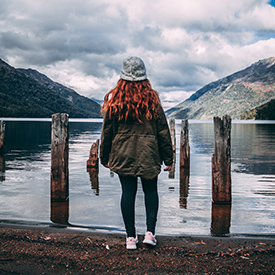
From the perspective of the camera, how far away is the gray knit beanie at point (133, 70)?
14.1 feet

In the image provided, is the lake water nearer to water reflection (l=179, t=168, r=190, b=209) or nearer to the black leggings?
water reflection (l=179, t=168, r=190, b=209)

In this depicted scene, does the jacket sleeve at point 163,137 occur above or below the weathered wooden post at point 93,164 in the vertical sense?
above

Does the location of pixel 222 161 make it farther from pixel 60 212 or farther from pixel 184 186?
pixel 60 212

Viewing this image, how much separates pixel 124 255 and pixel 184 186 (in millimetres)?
8505

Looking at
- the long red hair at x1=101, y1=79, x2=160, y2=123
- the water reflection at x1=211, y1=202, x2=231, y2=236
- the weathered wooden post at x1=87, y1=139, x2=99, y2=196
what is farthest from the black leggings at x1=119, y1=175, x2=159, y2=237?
the weathered wooden post at x1=87, y1=139, x2=99, y2=196

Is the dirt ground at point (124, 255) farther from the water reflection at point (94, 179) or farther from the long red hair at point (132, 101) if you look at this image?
the water reflection at point (94, 179)

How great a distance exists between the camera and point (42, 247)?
15.2ft

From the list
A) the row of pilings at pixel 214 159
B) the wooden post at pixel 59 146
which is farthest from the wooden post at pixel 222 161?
the wooden post at pixel 59 146

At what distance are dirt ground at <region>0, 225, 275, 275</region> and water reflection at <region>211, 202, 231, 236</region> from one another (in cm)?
157

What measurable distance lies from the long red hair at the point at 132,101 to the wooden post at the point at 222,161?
4.34 metres

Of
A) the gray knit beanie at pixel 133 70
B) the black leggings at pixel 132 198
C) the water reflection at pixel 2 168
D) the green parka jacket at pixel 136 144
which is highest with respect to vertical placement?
the gray knit beanie at pixel 133 70

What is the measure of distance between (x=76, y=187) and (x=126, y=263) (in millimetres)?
8221

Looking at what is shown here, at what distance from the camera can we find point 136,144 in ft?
14.0

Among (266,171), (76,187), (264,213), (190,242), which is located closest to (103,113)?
(190,242)
